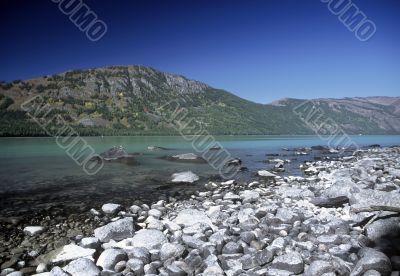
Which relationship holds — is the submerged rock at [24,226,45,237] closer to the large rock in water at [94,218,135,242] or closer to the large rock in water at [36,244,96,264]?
the large rock in water at [36,244,96,264]

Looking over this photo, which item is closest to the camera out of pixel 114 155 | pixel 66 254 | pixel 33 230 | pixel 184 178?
pixel 66 254

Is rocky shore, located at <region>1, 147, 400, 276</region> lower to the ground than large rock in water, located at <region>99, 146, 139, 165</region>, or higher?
higher

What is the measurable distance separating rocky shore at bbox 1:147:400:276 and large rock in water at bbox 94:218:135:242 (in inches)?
1.0

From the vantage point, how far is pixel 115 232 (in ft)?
25.5

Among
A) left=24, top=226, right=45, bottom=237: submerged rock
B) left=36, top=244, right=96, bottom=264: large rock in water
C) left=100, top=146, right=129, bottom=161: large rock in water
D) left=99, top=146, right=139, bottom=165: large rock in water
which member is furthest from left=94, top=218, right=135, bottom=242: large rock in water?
left=100, top=146, right=129, bottom=161: large rock in water

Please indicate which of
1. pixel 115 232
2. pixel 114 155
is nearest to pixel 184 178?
pixel 115 232

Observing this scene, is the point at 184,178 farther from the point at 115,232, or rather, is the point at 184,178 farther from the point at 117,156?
the point at 117,156

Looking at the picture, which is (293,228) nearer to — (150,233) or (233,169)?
(150,233)

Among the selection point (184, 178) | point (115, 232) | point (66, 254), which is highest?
point (115, 232)

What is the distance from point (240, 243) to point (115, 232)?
10.9 ft

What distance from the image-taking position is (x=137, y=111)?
600ft

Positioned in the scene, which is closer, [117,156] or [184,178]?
[184,178]

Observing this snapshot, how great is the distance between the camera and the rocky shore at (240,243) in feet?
18.6

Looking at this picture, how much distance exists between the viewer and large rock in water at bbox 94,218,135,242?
25.0ft
